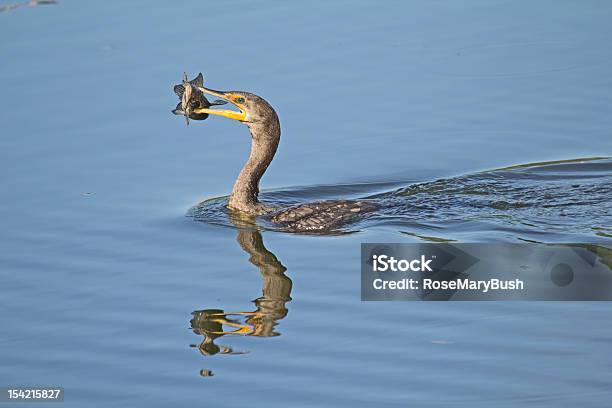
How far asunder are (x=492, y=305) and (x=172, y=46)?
7667 millimetres

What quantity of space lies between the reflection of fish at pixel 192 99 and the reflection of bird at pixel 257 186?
1cm

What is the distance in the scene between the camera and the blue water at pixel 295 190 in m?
7.77

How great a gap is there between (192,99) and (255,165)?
91 centimetres

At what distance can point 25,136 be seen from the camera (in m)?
12.8

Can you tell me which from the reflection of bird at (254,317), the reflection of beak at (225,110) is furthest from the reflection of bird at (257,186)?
the reflection of bird at (254,317)

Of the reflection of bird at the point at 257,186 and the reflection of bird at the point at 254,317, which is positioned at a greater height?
the reflection of bird at the point at 257,186

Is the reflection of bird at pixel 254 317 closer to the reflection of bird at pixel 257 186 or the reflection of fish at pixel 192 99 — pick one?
the reflection of bird at pixel 257 186

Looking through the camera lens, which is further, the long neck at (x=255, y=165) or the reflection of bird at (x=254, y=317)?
the long neck at (x=255, y=165)

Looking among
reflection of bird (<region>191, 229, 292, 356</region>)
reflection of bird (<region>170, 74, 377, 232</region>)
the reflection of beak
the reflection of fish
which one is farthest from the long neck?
reflection of bird (<region>191, 229, 292, 356</region>)

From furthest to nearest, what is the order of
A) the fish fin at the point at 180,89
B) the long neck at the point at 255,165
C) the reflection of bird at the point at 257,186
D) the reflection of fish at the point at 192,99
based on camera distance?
1. the long neck at the point at 255,165
2. the fish fin at the point at 180,89
3. the reflection of fish at the point at 192,99
4. the reflection of bird at the point at 257,186

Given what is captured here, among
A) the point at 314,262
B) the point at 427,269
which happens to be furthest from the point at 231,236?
the point at 427,269

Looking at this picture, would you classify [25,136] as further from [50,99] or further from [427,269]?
[427,269]

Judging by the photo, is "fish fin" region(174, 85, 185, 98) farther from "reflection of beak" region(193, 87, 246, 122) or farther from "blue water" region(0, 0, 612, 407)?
"blue water" region(0, 0, 612, 407)

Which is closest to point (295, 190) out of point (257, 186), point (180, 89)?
point (257, 186)
